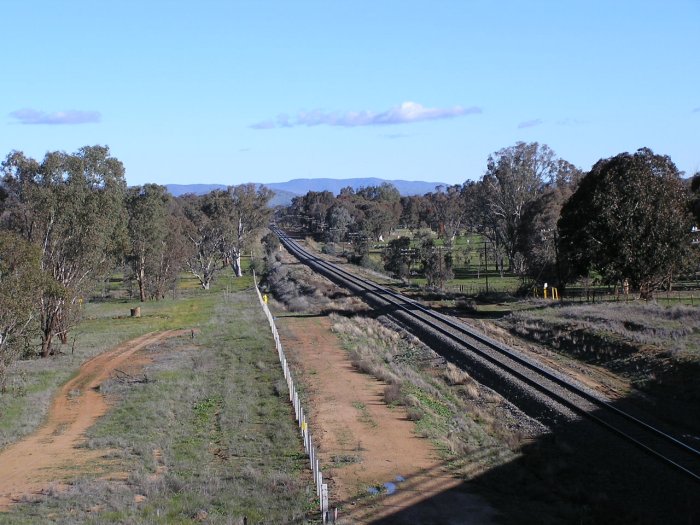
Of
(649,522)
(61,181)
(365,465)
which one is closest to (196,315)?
(61,181)

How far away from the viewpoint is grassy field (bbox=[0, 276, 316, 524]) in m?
13.4

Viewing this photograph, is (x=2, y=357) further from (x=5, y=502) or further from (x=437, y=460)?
(x=437, y=460)

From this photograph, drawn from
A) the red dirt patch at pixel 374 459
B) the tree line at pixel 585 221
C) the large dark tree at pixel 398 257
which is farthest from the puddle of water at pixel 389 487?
the large dark tree at pixel 398 257

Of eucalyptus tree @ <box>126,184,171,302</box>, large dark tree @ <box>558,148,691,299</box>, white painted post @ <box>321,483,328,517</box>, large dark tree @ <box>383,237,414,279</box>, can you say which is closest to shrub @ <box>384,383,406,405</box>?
white painted post @ <box>321,483,328,517</box>

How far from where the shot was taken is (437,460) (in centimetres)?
1681

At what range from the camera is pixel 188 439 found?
19109 millimetres

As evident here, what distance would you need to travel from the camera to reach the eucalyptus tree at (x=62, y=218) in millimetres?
36469

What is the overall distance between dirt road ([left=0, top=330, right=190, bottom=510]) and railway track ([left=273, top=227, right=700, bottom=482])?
12.5 m

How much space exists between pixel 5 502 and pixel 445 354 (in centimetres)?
→ 2027

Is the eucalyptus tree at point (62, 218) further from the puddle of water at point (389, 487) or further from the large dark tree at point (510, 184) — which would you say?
the large dark tree at point (510, 184)

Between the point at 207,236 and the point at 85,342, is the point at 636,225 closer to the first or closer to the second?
the point at 85,342

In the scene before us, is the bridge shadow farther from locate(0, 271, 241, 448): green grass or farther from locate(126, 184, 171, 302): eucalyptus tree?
locate(126, 184, 171, 302): eucalyptus tree

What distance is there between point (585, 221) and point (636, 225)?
126 inches

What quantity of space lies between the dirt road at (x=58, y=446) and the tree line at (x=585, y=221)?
29429 mm
